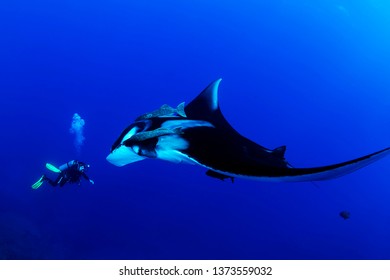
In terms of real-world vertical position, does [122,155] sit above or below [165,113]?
below

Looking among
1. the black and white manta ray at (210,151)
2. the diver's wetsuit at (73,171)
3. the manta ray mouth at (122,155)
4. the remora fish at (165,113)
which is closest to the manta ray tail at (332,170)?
the black and white manta ray at (210,151)

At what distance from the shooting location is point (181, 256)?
1864 centimetres

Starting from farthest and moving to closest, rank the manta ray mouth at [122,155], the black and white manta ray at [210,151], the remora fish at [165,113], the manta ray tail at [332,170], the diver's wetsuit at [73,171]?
the diver's wetsuit at [73,171], the remora fish at [165,113], the manta ray mouth at [122,155], the black and white manta ray at [210,151], the manta ray tail at [332,170]

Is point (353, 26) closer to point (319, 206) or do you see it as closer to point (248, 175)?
point (319, 206)

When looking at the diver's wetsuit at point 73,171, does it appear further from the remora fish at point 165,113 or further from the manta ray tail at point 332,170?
the manta ray tail at point 332,170

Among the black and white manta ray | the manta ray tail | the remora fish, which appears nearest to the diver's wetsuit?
the remora fish

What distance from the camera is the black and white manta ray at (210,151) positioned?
1.62 meters

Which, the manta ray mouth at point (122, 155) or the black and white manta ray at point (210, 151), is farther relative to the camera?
the manta ray mouth at point (122, 155)

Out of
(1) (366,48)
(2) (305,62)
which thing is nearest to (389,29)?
(1) (366,48)

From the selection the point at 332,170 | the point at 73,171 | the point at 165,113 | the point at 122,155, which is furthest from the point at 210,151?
the point at 73,171

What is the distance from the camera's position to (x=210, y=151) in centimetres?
221

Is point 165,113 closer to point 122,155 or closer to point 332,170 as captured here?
point 122,155

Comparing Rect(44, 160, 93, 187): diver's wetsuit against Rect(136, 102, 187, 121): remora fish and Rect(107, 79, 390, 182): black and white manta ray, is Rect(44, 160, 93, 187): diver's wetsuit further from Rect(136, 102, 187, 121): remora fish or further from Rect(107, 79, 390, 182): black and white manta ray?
Rect(107, 79, 390, 182): black and white manta ray

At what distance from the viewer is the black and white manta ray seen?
162 cm
